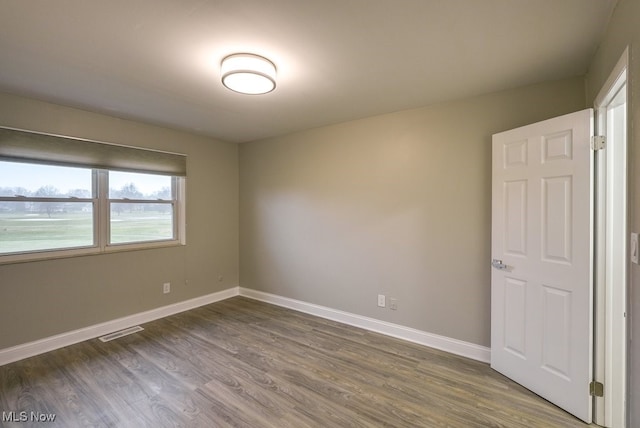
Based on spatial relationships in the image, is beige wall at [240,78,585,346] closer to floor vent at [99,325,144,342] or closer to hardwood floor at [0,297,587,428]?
hardwood floor at [0,297,587,428]

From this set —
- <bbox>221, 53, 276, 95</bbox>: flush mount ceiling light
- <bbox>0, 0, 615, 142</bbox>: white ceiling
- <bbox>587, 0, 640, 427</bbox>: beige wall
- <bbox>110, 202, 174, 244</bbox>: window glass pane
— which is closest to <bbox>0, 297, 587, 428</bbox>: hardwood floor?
<bbox>587, 0, 640, 427</bbox>: beige wall

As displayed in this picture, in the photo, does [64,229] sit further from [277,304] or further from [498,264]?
[498,264]

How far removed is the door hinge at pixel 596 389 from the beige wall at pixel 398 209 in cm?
79

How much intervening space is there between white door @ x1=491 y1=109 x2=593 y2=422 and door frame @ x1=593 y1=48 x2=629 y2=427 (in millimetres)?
56

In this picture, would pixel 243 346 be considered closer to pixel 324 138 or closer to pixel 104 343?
pixel 104 343

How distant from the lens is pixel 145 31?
169 centimetres

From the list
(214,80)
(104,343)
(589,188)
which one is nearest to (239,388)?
(104,343)

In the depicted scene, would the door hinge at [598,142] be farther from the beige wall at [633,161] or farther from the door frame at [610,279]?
the beige wall at [633,161]

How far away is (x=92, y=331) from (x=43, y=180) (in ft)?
5.40

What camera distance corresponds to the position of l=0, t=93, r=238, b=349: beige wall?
8.75 ft

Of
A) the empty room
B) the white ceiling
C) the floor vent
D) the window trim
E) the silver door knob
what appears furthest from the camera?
the floor vent

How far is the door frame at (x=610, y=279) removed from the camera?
177 centimetres

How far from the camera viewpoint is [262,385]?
2.25 m

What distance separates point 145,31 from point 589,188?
293 centimetres
